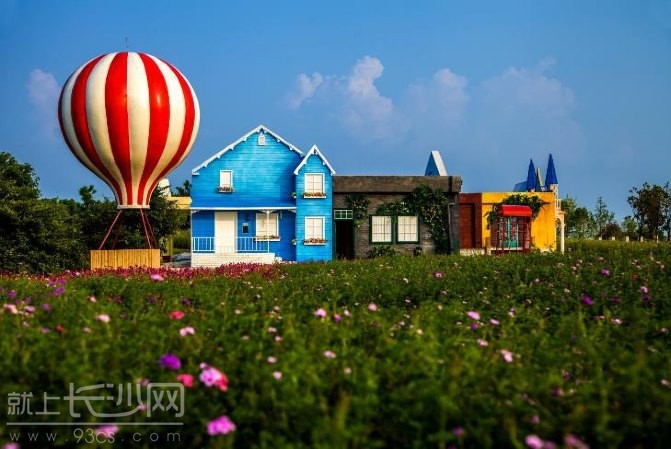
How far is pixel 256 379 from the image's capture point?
3.99m

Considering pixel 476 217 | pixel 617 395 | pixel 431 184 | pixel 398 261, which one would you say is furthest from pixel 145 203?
pixel 617 395

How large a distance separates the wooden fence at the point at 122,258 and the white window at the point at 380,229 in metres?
10.9

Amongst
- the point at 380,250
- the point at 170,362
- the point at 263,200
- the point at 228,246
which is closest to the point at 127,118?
the point at 263,200

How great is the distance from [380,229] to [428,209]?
2.47 metres

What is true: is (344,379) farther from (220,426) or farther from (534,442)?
(534,442)

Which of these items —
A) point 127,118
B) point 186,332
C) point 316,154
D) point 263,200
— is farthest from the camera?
point 263,200

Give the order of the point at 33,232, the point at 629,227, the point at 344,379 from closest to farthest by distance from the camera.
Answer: the point at 344,379 → the point at 33,232 → the point at 629,227

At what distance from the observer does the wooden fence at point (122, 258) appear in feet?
65.7

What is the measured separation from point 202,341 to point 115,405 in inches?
31.0

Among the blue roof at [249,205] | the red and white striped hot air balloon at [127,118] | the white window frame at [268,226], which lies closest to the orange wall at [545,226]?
the blue roof at [249,205]

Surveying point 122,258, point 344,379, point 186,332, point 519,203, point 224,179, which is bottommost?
point 344,379

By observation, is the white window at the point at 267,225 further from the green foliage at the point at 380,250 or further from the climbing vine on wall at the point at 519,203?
the climbing vine on wall at the point at 519,203

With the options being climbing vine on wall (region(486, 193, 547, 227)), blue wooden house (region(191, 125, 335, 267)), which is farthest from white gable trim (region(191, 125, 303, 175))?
climbing vine on wall (region(486, 193, 547, 227))

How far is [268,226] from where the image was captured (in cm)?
2831
